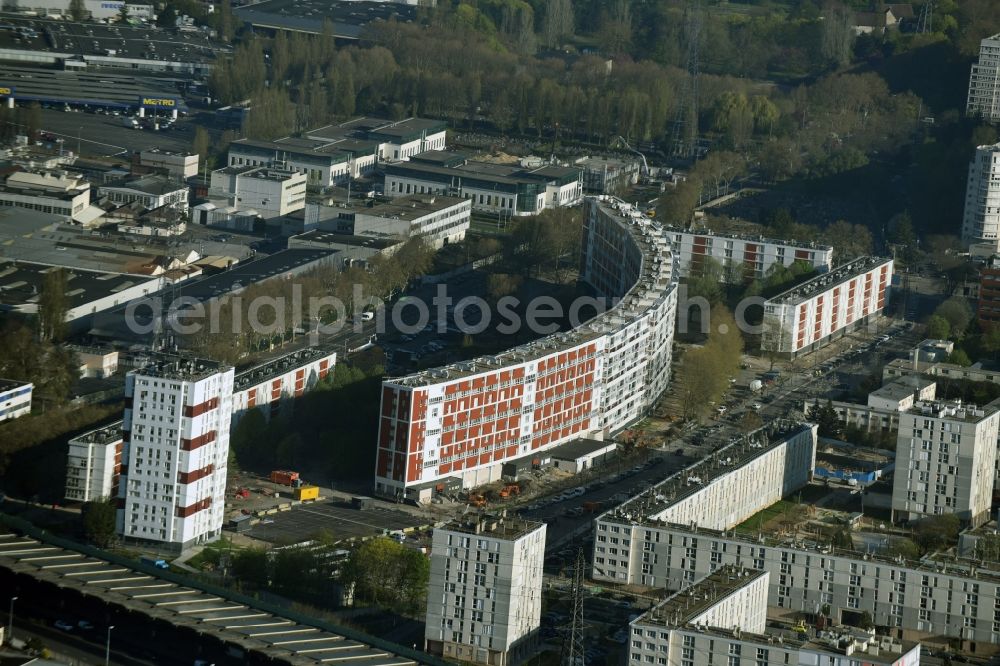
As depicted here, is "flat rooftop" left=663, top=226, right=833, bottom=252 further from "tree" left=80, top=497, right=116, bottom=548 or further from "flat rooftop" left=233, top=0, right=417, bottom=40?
"flat rooftop" left=233, top=0, right=417, bottom=40

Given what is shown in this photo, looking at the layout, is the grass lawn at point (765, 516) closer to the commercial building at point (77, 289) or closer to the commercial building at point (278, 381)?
the commercial building at point (278, 381)

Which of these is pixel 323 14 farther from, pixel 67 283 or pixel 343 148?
pixel 67 283

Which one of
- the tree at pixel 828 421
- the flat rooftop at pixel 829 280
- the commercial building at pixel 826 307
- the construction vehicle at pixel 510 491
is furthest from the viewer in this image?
the flat rooftop at pixel 829 280

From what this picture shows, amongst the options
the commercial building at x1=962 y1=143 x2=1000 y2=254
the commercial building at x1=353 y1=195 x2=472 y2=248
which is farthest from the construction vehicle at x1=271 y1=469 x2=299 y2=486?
the commercial building at x1=962 y1=143 x2=1000 y2=254

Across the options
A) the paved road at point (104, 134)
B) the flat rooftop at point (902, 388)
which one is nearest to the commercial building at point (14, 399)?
the flat rooftop at point (902, 388)

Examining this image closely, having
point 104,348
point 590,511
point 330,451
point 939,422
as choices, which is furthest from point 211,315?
point 939,422

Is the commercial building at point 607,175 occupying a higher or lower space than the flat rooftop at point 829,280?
lower
